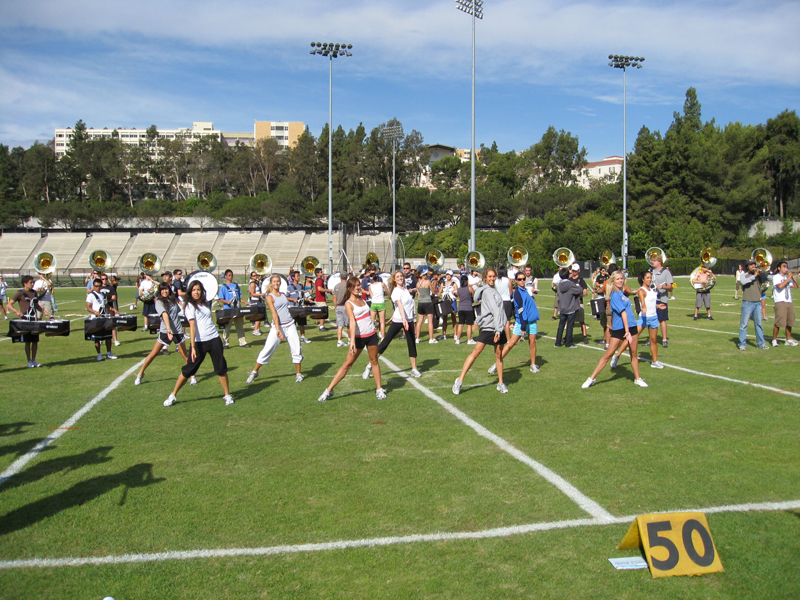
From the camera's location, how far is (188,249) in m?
76.1

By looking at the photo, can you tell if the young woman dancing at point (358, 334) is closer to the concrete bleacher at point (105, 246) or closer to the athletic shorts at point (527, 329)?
the athletic shorts at point (527, 329)

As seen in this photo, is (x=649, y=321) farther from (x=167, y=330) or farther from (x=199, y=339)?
(x=167, y=330)

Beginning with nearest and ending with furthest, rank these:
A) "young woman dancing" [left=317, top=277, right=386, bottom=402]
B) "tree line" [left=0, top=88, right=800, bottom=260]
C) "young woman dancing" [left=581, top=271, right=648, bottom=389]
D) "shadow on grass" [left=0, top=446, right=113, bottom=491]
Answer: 1. "shadow on grass" [left=0, top=446, right=113, bottom=491]
2. "young woman dancing" [left=317, top=277, right=386, bottom=402]
3. "young woman dancing" [left=581, top=271, right=648, bottom=389]
4. "tree line" [left=0, top=88, right=800, bottom=260]

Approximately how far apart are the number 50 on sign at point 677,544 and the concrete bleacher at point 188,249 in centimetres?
6912

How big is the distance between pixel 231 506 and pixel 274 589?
1386 millimetres

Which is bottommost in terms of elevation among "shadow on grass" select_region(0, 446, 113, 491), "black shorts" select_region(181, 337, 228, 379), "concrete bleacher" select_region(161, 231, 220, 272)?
"shadow on grass" select_region(0, 446, 113, 491)

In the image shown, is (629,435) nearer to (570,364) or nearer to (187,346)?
(570,364)

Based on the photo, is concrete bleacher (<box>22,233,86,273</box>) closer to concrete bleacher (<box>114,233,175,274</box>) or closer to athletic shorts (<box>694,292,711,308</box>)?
concrete bleacher (<box>114,233,175,274</box>)

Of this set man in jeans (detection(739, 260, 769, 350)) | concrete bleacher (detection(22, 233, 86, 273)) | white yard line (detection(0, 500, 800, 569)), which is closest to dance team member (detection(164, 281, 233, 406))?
white yard line (detection(0, 500, 800, 569))

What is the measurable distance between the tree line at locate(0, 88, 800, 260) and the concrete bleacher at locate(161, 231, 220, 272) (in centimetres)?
491

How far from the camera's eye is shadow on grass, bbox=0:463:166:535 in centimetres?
484

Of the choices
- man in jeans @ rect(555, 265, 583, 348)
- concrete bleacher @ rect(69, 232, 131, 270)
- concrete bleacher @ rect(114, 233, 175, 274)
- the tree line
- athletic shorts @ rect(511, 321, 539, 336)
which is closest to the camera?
athletic shorts @ rect(511, 321, 539, 336)

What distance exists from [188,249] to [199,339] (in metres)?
71.9

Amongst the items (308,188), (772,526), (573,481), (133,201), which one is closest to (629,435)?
(573,481)
